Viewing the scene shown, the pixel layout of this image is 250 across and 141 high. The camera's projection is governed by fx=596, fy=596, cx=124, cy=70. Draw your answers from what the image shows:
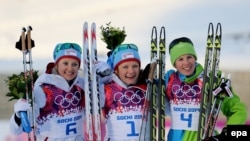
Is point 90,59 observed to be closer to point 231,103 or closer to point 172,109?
point 172,109

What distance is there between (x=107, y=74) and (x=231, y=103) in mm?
788

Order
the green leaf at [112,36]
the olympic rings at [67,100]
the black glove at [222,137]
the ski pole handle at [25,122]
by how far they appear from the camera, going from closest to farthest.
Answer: the black glove at [222,137] < the ski pole handle at [25,122] < the olympic rings at [67,100] < the green leaf at [112,36]

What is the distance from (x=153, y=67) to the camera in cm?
362

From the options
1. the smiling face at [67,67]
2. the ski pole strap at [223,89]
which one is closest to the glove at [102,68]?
the smiling face at [67,67]

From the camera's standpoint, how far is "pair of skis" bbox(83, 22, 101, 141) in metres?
3.62

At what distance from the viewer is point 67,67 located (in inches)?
141

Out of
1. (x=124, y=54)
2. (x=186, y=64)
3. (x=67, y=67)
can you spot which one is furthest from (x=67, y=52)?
(x=186, y=64)

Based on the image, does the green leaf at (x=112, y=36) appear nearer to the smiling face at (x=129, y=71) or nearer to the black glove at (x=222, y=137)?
the smiling face at (x=129, y=71)

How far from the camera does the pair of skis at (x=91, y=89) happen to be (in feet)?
11.9

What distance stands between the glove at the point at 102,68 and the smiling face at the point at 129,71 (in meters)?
0.07

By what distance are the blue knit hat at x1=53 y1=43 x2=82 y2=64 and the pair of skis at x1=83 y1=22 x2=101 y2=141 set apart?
0.19ft

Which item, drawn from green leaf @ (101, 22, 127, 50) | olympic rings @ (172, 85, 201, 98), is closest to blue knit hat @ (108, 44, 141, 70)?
green leaf @ (101, 22, 127, 50)

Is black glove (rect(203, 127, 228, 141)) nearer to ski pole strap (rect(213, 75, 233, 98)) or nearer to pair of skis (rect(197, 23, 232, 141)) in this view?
pair of skis (rect(197, 23, 232, 141))

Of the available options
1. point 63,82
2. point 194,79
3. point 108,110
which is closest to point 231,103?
point 194,79
